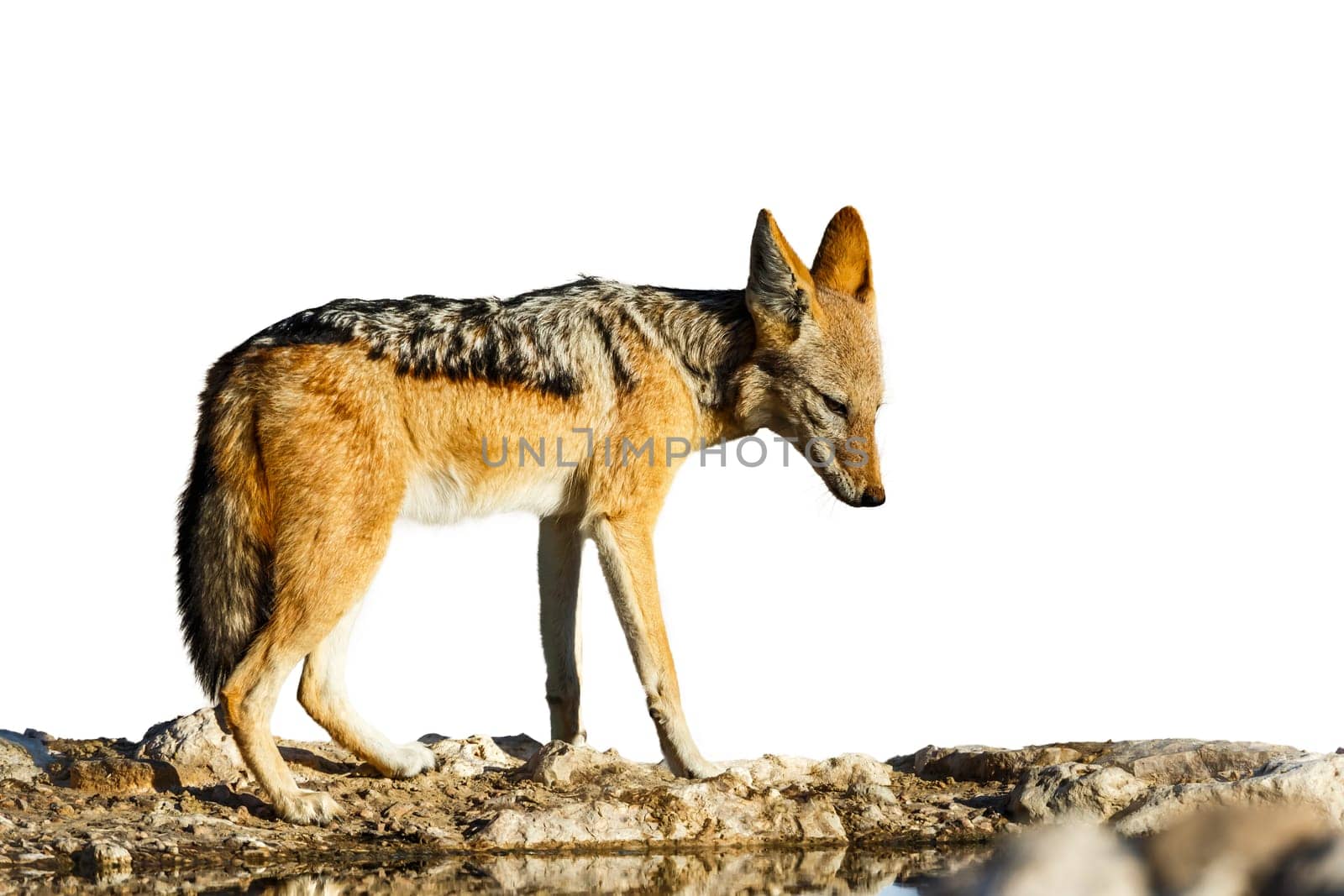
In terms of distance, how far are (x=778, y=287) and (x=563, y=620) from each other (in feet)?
8.46

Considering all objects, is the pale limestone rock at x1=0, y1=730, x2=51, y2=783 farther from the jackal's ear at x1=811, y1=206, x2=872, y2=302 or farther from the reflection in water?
the jackal's ear at x1=811, y1=206, x2=872, y2=302

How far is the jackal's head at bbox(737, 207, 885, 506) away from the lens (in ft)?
34.2

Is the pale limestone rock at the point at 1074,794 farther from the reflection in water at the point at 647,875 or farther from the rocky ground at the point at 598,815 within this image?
the reflection in water at the point at 647,875

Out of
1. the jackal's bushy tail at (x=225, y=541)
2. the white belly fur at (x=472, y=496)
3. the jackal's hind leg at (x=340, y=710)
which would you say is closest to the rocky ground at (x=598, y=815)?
the jackal's hind leg at (x=340, y=710)

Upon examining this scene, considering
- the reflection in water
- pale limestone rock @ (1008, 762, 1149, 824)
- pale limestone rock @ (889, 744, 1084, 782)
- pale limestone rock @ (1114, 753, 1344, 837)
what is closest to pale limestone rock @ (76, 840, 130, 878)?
the reflection in water

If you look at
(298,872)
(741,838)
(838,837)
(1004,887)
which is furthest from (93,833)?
(1004,887)

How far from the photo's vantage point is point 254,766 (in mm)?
8875

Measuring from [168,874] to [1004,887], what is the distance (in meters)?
4.08

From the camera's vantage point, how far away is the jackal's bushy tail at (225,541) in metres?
9.12

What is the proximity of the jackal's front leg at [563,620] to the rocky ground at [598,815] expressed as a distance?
0.54 meters

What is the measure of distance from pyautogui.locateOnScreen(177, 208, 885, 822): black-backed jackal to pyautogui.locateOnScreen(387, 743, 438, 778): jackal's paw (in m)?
0.01

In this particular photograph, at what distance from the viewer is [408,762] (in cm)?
991

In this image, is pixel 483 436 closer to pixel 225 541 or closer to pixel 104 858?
pixel 225 541

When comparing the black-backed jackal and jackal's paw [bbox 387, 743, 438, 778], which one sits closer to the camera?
the black-backed jackal
